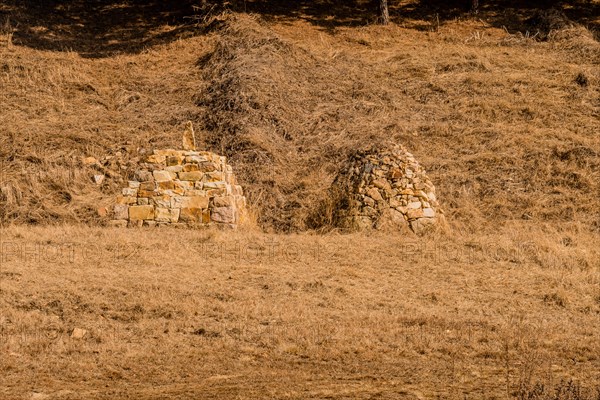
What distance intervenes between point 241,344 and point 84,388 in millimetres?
1568

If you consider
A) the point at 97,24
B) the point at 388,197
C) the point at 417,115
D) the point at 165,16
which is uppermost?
the point at 165,16

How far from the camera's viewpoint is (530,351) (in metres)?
6.96

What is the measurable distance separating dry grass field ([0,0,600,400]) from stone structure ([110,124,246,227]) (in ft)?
1.72

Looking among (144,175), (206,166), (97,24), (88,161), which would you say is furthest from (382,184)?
(97,24)

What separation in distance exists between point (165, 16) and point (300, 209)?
13451 mm

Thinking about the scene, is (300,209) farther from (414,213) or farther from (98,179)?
(98,179)

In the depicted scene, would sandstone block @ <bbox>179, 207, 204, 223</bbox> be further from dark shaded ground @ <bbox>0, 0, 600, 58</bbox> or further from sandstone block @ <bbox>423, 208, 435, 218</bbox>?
dark shaded ground @ <bbox>0, 0, 600, 58</bbox>

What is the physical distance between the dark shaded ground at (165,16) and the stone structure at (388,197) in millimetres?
12198

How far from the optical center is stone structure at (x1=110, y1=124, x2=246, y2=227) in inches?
485

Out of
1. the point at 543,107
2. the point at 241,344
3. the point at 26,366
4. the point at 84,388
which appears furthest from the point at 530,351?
the point at 543,107

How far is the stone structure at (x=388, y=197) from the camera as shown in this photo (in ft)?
40.2

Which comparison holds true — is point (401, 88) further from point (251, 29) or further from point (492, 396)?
point (492, 396)

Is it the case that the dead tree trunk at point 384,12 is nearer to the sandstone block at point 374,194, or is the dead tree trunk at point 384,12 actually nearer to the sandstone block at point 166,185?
the sandstone block at point 374,194

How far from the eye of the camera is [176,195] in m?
12.4
